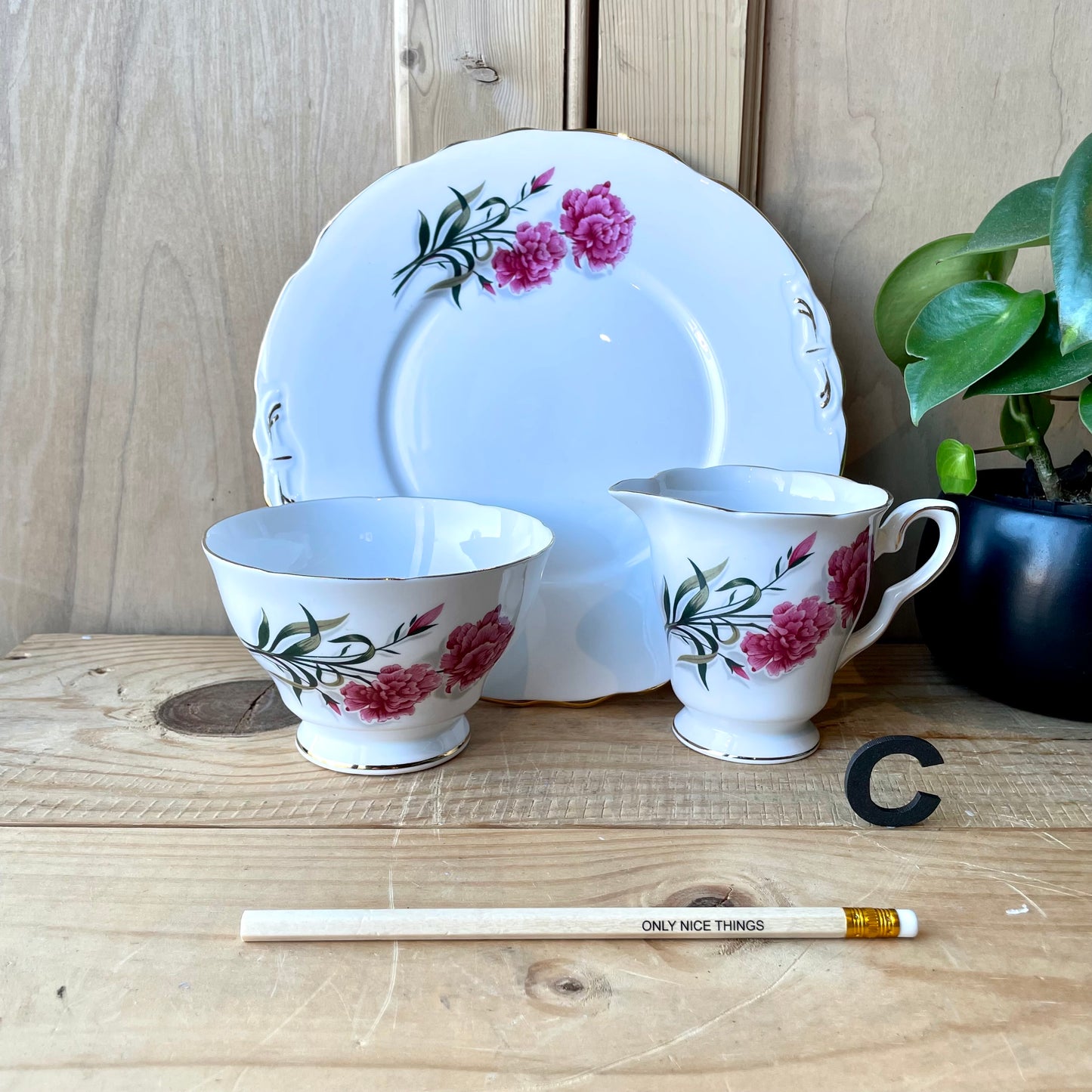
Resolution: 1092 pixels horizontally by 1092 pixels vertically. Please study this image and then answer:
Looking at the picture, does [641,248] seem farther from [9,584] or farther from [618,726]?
[9,584]

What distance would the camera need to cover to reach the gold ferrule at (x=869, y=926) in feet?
1.24

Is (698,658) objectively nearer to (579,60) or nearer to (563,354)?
(563,354)

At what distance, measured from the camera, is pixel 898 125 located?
2.18 ft

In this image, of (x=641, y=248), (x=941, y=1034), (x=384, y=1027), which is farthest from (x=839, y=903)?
(x=641, y=248)

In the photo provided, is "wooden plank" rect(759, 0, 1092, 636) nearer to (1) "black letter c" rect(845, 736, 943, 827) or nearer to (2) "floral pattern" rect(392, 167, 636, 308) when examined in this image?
(2) "floral pattern" rect(392, 167, 636, 308)

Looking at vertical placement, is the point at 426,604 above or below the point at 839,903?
above

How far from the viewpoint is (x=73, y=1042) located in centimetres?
32

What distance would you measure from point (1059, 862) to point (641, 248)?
0.42 meters

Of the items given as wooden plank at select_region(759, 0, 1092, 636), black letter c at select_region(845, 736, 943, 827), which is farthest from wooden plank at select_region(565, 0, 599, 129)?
black letter c at select_region(845, 736, 943, 827)

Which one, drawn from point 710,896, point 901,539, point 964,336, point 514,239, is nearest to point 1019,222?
point 964,336

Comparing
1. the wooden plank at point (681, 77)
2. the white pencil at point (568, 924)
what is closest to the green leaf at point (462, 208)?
the wooden plank at point (681, 77)

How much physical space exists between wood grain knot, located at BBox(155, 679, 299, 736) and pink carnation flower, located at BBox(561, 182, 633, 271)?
35cm

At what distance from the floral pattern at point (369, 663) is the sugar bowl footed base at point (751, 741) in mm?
136

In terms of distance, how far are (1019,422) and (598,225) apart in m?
0.30
